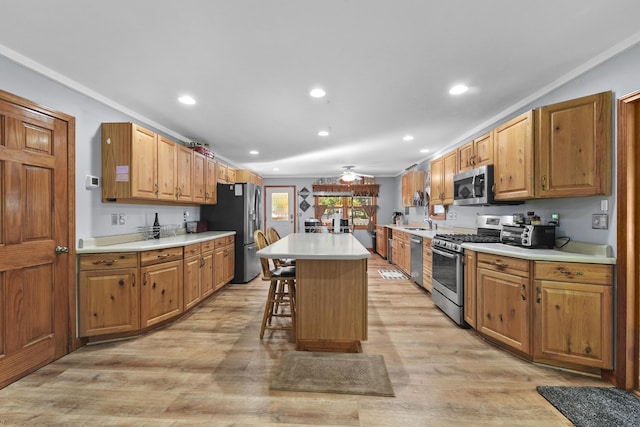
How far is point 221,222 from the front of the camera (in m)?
4.73

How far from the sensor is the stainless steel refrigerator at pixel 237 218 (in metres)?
4.65

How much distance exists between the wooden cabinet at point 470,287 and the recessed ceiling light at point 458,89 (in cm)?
156

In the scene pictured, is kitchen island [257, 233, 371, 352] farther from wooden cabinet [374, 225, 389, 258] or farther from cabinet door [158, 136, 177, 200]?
wooden cabinet [374, 225, 389, 258]

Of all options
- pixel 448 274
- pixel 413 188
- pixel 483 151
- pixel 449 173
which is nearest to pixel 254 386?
pixel 448 274

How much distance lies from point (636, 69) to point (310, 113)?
8.59ft

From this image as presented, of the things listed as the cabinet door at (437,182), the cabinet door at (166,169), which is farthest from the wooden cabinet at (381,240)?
the cabinet door at (166,169)

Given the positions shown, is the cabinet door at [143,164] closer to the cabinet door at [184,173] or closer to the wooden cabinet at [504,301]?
the cabinet door at [184,173]

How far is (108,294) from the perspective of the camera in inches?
99.6

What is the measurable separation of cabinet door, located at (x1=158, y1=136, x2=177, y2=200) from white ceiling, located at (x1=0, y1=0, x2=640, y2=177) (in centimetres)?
35

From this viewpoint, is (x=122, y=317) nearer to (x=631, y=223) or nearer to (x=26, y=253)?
(x=26, y=253)

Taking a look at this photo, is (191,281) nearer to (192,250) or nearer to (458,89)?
(192,250)

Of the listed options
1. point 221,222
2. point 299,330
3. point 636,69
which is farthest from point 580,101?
point 221,222

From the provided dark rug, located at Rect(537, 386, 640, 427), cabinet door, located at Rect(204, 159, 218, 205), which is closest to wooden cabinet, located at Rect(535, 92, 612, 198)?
dark rug, located at Rect(537, 386, 640, 427)

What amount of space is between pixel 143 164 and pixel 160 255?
39.4 inches
